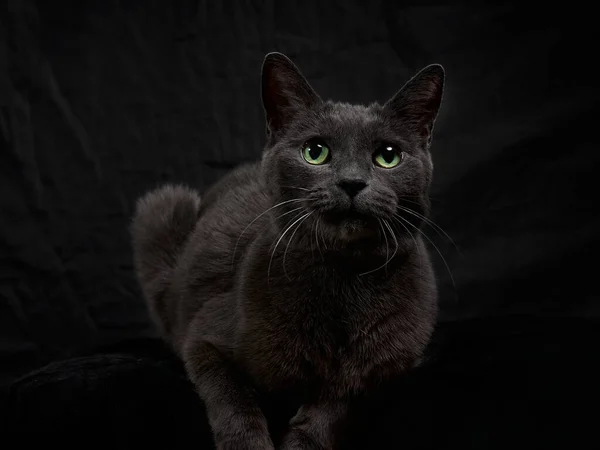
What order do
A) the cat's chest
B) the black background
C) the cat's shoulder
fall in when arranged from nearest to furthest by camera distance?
the cat's chest → the cat's shoulder → the black background

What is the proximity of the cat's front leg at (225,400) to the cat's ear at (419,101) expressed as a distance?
1.72 ft

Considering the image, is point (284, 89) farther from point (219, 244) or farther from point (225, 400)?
point (225, 400)

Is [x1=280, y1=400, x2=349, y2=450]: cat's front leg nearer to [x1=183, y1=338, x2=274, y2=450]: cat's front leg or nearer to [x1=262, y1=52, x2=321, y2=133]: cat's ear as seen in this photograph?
[x1=183, y1=338, x2=274, y2=450]: cat's front leg

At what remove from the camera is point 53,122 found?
2.21 m

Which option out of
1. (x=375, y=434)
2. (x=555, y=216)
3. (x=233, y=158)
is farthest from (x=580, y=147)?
(x=375, y=434)

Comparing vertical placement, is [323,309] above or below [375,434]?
above

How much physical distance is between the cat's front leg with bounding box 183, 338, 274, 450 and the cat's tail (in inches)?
13.0

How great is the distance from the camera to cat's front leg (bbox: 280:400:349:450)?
1.48m

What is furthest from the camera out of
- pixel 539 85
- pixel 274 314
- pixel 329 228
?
pixel 539 85

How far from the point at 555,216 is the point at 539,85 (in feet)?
1.05

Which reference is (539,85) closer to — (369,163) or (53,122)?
(369,163)

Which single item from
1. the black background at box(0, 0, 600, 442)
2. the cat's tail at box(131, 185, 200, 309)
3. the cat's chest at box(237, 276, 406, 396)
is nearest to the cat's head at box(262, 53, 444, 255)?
the cat's chest at box(237, 276, 406, 396)

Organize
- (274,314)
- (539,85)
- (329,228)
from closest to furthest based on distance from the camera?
(329,228) → (274,314) → (539,85)

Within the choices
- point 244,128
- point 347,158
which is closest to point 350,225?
point 347,158
